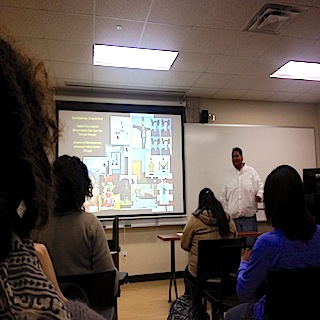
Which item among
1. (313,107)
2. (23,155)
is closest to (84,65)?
(23,155)

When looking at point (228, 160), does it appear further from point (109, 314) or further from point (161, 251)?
point (109, 314)

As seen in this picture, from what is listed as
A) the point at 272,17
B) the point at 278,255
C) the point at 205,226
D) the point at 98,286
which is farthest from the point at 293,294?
the point at 272,17

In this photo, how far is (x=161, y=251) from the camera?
4.80 m

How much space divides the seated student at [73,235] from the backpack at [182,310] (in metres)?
1.15

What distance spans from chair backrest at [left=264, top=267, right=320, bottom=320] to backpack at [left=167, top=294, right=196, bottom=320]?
1.33 meters

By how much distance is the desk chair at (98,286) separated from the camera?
1.43 meters

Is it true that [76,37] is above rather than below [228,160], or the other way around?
above

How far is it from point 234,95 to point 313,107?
1.58 m

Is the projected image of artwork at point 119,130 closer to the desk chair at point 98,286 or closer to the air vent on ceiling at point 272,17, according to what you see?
the air vent on ceiling at point 272,17

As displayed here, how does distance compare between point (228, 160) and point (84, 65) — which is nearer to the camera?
point (84, 65)

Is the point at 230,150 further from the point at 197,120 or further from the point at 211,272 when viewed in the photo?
the point at 211,272

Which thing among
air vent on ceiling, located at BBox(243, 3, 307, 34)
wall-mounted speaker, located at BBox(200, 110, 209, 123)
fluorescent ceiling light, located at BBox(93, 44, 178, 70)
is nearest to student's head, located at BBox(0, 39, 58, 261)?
air vent on ceiling, located at BBox(243, 3, 307, 34)

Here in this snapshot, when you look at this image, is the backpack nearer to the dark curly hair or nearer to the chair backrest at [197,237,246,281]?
the chair backrest at [197,237,246,281]

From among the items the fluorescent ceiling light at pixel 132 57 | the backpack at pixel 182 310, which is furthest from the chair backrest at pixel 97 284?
the fluorescent ceiling light at pixel 132 57
